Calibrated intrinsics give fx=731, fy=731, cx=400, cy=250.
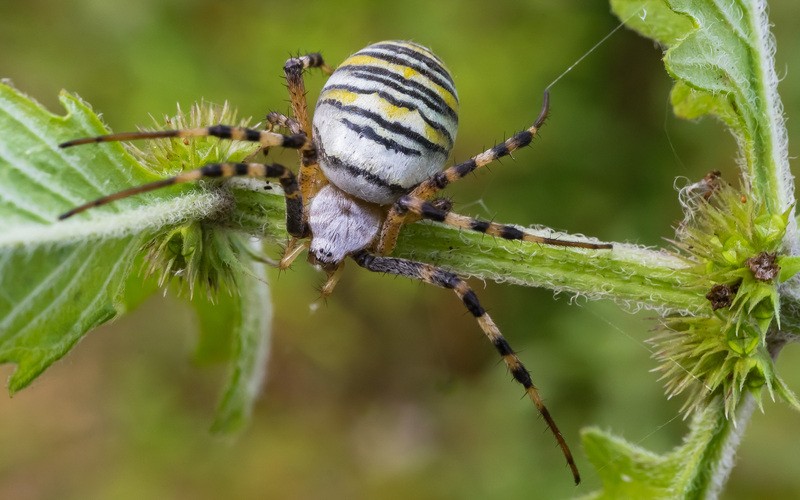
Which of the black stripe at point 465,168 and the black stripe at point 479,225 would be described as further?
the black stripe at point 465,168

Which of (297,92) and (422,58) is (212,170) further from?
(422,58)

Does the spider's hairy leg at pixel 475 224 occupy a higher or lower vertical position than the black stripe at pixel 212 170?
lower

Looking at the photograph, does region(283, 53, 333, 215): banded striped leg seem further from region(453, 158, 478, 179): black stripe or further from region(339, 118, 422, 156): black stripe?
region(453, 158, 478, 179): black stripe

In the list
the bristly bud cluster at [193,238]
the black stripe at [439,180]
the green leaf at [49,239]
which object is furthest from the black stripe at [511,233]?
the green leaf at [49,239]

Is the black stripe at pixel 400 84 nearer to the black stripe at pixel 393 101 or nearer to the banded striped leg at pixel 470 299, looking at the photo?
the black stripe at pixel 393 101

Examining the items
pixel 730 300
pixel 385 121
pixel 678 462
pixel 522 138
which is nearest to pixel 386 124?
pixel 385 121

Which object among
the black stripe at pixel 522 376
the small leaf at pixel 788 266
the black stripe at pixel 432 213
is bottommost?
the small leaf at pixel 788 266
